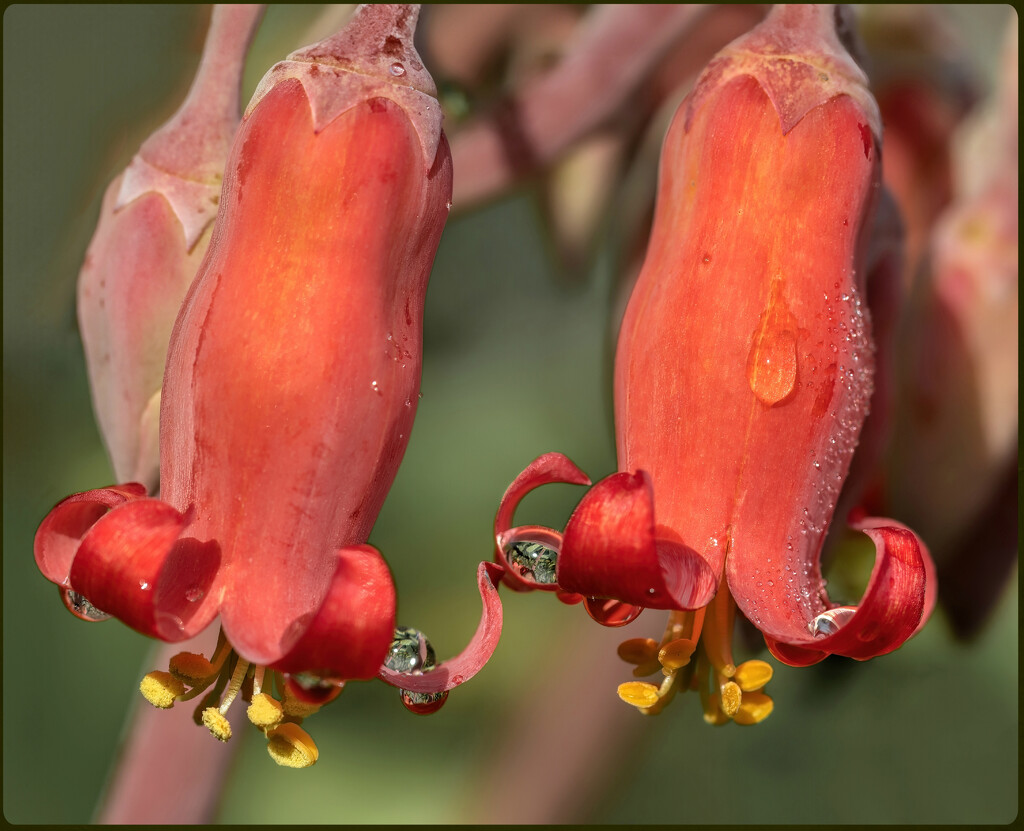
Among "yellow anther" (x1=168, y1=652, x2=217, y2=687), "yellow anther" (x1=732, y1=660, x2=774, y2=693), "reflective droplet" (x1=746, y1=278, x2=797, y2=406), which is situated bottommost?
"yellow anther" (x1=168, y1=652, x2=217, y2=687)

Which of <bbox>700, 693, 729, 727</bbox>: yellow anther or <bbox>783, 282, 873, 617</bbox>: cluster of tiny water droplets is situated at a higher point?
<bbox>783, 282, 873, 617</bbox>: cluster of tiny water droplets

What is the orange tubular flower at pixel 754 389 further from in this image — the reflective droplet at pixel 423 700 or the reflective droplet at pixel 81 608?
the reflective droplet at pixel 81 608

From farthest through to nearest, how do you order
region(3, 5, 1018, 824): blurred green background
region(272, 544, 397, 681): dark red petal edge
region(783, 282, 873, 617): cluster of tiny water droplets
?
region(3, 5, 1018, 824): blurred green background
region(783, 282, 873, 617): cluster of tiny water droplets
region(272, 544, 397, 681): dark red petal edge

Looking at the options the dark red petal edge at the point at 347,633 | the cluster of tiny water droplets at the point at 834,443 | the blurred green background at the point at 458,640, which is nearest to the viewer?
the dark red petal edge at the point at 347,633

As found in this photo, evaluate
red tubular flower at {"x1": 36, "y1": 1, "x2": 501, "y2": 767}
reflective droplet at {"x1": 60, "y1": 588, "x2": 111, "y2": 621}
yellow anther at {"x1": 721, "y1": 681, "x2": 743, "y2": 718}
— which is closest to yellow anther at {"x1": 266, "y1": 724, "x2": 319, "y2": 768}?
red tubular flower at {"x1": 36, "y1": 1, "x2": 501, "y2": 767}

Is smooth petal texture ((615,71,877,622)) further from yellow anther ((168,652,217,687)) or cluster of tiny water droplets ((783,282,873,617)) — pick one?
yellow anther ((168,652,217,687))

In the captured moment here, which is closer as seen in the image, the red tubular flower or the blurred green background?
the red tubular flower

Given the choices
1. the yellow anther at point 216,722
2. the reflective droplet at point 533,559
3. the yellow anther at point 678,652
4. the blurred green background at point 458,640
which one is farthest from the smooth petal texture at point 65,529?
the blurred green background at point 458,640
